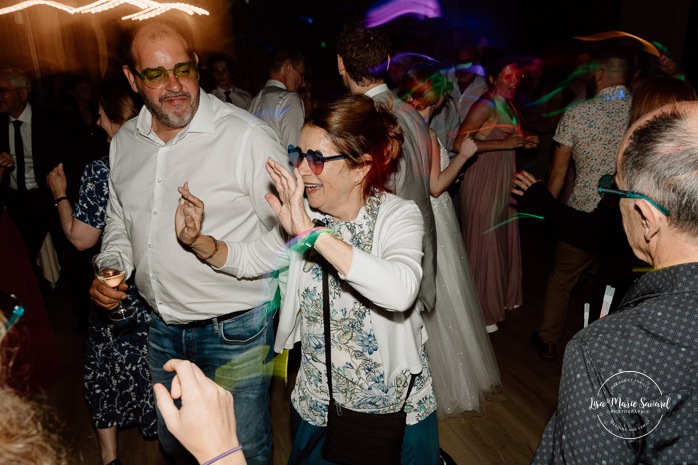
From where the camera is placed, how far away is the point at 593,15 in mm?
6812

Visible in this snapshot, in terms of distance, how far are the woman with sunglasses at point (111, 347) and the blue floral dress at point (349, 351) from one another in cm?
114

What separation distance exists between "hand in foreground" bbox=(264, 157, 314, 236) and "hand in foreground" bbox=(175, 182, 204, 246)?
416 mm

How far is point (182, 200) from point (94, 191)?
0.68m

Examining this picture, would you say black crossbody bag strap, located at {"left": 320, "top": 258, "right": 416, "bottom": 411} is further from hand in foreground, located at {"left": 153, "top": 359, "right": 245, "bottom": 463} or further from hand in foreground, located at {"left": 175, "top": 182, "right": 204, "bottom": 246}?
hand in foreground, located at {"left": 153, "top": 359, "right": 245, "bottom": 463}

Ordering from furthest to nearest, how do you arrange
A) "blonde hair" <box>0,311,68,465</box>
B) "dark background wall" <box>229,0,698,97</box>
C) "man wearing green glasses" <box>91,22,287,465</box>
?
"dark background wall" <box>229,0,698,97</box>
"man wearing green glasses" <box>91,22,287,465</box>
"blonde hair" <box>0,311,68,465</box>

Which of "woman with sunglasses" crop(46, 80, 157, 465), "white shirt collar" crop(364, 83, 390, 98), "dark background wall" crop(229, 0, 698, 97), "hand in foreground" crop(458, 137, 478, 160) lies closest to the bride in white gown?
"hand in foreground" crop(458, 137, 478, 160)

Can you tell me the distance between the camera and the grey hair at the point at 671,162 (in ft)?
3.38

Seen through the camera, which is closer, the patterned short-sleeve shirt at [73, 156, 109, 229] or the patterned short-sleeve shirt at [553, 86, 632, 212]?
the patterned short-sleeve shirt at [73, 156, 109, 229]

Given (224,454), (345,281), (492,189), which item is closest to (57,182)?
(345,281)

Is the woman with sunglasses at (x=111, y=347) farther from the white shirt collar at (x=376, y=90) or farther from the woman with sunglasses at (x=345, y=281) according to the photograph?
the white shirt collar at (x=376, y=90)

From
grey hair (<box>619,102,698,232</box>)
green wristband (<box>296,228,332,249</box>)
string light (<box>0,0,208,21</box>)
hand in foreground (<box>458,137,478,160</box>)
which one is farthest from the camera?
string light (<box>0,0,208,21</box>)

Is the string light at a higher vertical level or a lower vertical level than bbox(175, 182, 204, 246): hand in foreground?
higher

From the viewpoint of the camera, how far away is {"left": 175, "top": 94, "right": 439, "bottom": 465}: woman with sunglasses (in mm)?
1622

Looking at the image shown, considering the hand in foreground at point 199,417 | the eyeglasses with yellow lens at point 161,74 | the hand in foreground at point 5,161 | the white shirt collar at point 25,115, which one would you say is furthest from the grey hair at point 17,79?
the hand in foreground at point 199,417
